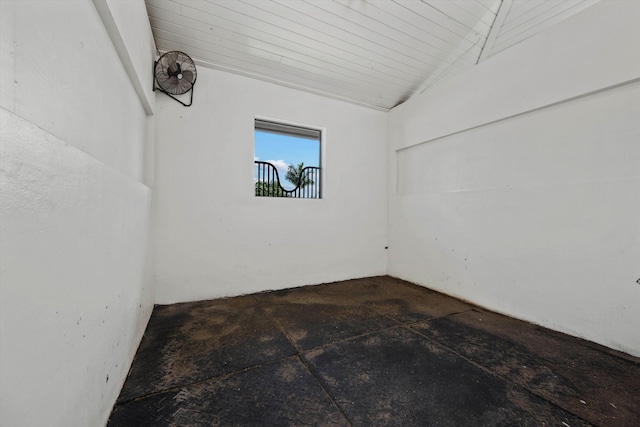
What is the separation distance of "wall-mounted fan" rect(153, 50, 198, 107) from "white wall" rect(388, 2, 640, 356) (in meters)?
3.16

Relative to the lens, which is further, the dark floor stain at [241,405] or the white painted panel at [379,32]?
the white painted panel at [379,32]

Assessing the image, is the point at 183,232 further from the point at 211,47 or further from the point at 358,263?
the point at 358,263

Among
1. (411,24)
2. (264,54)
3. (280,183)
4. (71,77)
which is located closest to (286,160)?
(280,183)

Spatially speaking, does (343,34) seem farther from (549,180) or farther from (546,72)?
(549,180)

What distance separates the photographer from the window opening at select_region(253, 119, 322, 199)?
3482mm

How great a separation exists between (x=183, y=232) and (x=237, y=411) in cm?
216

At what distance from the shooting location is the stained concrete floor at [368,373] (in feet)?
4.33

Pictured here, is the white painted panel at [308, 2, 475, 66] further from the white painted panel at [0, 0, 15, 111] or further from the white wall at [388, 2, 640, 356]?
the white painted panel at [0, 0, 15, 111]

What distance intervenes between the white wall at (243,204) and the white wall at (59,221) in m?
1.44

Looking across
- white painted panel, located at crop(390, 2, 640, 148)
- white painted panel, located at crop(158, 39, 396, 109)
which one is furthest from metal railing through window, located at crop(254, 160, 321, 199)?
white painted panel, located at crop(390, 2, 640, 148)

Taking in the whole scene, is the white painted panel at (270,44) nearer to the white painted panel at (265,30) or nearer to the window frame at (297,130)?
the white painted panel at (265,30)

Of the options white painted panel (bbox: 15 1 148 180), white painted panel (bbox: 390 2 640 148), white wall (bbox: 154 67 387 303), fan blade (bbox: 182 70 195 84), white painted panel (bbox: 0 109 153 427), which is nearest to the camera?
white painted panel (bbox: 0 109 153 427)

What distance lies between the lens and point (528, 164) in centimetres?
252

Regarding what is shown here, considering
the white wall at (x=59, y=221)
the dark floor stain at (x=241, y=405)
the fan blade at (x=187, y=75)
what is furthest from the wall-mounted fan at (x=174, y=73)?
the dark floor stain at (x=241, y=405)
